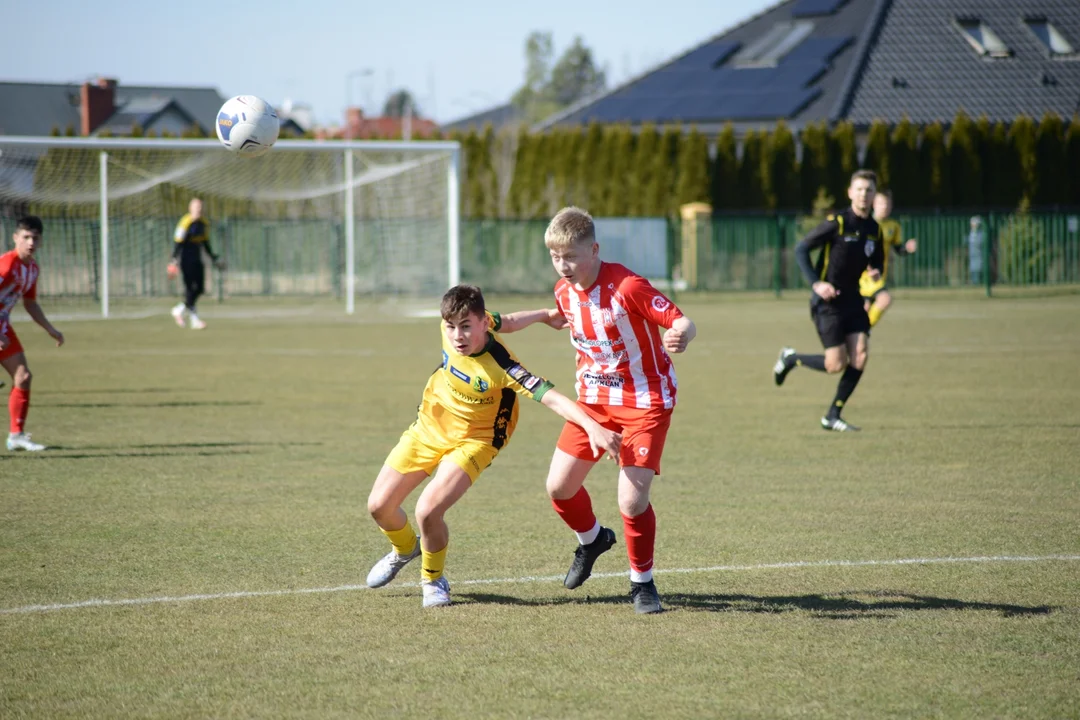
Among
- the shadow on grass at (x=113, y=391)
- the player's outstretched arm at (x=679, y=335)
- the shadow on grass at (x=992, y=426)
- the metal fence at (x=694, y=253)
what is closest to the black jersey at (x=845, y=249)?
the shadow on grass at (x=992, y=426)

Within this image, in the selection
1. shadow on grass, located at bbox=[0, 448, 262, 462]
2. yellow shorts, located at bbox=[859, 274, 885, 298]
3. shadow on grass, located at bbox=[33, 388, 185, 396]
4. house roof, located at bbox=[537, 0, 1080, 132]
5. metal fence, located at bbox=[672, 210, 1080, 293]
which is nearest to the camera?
shadow on grass, located at bbox=[0, 448, 262, 462]

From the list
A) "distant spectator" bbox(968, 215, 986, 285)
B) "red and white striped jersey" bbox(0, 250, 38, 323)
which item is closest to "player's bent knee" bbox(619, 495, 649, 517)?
"red and white striped jersey" bbox(0, 250, 38, 323)

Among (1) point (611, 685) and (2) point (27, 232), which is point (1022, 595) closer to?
(1) point (611, 685)

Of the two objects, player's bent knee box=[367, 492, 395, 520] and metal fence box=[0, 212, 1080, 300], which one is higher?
metal fence box=[0, 212, 1080, 300]

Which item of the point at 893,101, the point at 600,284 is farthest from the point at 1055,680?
the point at 893,101

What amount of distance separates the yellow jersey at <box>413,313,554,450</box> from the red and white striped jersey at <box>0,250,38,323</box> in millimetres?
5914

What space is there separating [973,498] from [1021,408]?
4.93 m

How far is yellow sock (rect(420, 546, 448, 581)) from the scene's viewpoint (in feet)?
19.0

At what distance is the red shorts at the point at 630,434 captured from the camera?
223 inches

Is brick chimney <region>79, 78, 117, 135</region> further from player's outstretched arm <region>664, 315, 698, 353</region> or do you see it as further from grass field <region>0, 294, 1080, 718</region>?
player's outstretched arm <region>664, 315, 698, 353</region>

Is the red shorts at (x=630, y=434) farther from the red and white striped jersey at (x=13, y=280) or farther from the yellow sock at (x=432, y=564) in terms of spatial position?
the red and white striped jersey at (x=13, y=280)

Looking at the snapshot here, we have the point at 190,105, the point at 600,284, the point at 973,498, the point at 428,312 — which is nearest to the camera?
the point at 600,284

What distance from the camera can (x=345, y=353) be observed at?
1962 centimetres

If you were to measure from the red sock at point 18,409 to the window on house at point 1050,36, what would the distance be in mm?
41061
